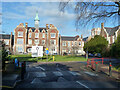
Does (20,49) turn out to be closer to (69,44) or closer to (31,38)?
(31,38)

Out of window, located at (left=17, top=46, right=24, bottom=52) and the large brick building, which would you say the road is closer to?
the large brick building

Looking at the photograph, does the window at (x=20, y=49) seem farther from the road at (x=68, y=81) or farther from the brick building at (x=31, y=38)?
the road at (x=68, y=81)

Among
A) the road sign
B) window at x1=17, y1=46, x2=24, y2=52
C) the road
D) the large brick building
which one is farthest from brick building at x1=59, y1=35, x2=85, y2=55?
the road

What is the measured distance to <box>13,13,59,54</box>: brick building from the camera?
53875 mm

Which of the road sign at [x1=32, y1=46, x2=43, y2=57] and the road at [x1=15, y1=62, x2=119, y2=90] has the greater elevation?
the road sign at [x1=32, y1=46, x2=43, y2=57]

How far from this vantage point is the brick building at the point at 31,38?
177ft

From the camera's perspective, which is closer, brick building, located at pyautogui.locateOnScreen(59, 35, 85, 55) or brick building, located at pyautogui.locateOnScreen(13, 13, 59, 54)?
brick building, located at pyautogui.locateOnScreen(13, 13, 59, 54)

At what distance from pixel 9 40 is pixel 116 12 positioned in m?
53.3

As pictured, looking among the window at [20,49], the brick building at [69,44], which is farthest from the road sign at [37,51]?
the brick building at [69,44]

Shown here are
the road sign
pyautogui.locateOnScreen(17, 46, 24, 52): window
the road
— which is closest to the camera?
the road

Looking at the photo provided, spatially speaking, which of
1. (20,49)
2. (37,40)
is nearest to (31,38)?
(37,40)

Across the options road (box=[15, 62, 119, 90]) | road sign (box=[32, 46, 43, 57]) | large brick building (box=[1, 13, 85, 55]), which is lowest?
road (box=[15, 62, 119, 90])

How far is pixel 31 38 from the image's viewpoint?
182ft

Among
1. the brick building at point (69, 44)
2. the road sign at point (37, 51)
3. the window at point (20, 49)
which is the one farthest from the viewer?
the brick building at point (69, 44)
